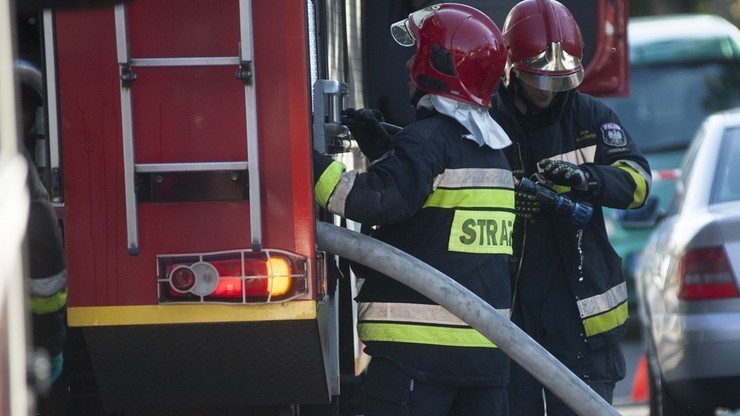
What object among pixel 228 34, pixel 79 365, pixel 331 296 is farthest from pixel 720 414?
pixel 228 34

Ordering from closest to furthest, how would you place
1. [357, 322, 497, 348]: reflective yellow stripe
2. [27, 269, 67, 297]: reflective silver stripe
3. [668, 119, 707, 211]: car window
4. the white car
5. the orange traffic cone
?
1. [27, 269, 67, 297]: reflective silver stripe
2. [357, 322, 497, 348]: reflective yellow stripe
3. the white car
4. [668, 119, 707, 211]: car window
5. the orange traffic cone

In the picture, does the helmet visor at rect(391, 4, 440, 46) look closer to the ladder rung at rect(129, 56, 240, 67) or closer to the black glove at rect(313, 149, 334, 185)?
the black glove at rect(313, 149, 334, 185)

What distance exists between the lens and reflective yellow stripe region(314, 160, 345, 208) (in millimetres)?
3607

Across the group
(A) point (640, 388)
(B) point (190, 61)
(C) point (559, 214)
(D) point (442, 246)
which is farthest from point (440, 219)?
(A) point (640, 388)

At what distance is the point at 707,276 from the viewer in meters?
5.25

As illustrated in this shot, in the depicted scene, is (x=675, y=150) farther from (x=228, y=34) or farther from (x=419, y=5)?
(x=228, y=34)

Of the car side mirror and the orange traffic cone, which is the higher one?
the car side mirror

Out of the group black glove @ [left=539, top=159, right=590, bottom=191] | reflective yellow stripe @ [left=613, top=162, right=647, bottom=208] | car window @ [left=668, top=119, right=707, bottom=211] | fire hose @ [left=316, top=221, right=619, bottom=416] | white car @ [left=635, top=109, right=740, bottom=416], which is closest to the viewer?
fire hose @ [left=316, top=221, right=619, bottom=416]

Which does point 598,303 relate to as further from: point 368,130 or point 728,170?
point 728,170

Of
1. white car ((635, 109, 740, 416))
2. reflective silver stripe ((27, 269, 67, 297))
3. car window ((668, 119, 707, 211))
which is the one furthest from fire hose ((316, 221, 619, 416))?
car window ((668, 119, 707, 211))

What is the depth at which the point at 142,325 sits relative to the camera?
3496 mm

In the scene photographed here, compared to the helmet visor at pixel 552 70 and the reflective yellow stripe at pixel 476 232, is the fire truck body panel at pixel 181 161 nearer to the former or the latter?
the reflective yellow stripe at pixel 476 232

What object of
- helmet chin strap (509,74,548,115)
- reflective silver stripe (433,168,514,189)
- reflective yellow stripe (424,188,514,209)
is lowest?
reflective yellow stripe (424,188,514,209)

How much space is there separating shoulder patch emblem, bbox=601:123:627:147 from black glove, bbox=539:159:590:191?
261mm
